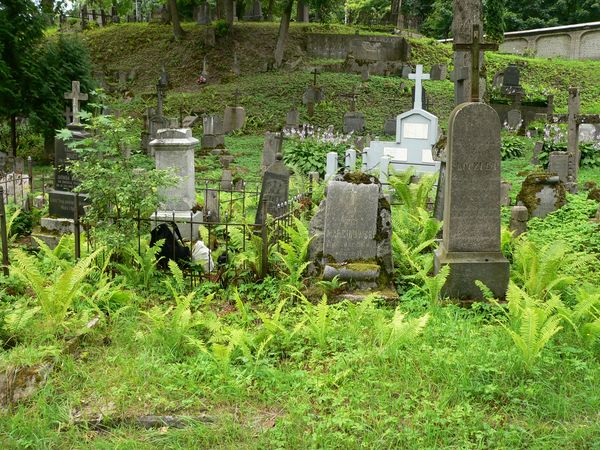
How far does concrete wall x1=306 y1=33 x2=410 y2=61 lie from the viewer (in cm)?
3347

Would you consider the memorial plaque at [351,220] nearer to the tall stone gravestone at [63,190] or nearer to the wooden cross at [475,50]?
the wooden cross at [475,50]

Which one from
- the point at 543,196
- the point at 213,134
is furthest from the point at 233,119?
the point at 543,196

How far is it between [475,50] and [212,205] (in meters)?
4.97

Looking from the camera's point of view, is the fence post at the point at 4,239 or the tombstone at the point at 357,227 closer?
the fence post at the point at 4,239

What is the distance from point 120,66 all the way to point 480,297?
29.5 m

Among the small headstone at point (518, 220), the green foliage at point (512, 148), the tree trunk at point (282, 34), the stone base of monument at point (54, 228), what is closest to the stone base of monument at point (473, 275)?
the small headstone at point (518, 220)

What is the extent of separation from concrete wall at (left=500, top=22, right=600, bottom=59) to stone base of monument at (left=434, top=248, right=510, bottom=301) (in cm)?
3637

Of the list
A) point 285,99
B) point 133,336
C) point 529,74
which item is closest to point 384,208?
point 133,336

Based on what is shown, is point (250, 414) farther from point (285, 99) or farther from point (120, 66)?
point (120, 66)

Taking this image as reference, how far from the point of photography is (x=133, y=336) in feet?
19.1

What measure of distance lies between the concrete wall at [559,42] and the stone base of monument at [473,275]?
36.4m

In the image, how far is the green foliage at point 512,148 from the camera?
18906 mm

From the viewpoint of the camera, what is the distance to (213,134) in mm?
20688

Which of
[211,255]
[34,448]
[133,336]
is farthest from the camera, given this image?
[211,255]
